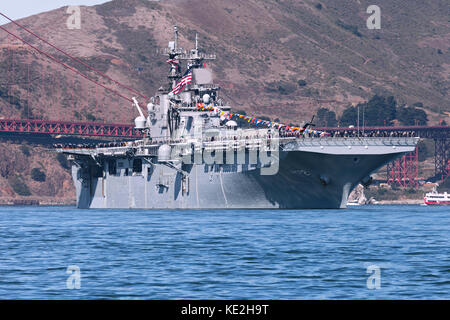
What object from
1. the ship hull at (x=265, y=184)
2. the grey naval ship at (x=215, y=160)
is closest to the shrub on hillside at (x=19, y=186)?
the grey naval ship at (x=215, y=160)

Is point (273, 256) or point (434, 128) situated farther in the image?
point (434, 128)

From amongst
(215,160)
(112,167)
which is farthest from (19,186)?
(215,160)

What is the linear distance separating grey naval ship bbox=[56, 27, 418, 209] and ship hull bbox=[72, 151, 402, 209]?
0.21ft

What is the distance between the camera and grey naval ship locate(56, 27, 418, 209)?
49.7 metres

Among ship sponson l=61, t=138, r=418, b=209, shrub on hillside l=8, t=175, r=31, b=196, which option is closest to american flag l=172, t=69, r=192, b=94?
ship sponson l=61, t=138, r=418, b=209

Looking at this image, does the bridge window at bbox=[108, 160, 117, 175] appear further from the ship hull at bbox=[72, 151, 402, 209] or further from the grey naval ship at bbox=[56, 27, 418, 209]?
the ship hull at bbox=[72, 151, 402, 209]

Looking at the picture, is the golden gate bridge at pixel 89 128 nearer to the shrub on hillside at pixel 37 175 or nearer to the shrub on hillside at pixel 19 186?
the shrub on hillside at pixel 37 175

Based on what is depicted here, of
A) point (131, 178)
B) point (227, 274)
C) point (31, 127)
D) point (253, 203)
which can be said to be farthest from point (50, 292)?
point (31, 127)

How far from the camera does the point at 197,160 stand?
54812 mm

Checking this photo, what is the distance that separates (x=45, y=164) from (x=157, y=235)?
11001 centimetres

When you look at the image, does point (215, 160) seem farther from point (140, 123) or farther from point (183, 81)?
point (140, 123)

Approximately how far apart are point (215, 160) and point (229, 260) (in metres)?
27.9

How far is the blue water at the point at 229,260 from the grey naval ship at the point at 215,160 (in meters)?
7.95
